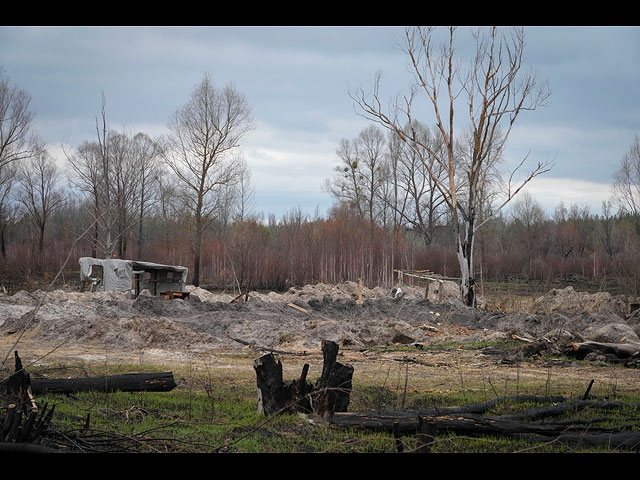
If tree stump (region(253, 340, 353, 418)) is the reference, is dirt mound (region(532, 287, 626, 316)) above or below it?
above

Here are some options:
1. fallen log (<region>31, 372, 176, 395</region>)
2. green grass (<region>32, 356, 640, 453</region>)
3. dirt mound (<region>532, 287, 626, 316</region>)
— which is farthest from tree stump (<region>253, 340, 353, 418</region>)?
dirt mound (<region>532, 287, 626, 316</region>)

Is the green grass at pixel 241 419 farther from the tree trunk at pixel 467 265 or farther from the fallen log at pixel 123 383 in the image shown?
the tree trunk at pixel 467 265

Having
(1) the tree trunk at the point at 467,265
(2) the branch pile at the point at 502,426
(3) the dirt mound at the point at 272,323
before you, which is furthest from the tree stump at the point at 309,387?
(1) the tree trunk at the point at 467,265

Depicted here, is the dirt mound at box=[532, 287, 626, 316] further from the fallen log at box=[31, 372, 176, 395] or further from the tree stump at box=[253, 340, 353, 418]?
the fallen log at box=[31, 372, 176, 395]

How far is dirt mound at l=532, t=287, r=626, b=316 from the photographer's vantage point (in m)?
22.0

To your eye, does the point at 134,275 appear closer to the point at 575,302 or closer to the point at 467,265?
the point at 467,265

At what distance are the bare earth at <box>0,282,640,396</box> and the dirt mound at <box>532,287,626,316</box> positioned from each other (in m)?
0.17

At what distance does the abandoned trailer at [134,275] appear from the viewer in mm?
27094

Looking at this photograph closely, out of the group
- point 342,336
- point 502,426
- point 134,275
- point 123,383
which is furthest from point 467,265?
point 502,426

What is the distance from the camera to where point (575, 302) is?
25.7m
